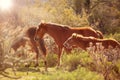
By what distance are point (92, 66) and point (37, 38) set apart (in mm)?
2997

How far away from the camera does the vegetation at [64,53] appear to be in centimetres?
741

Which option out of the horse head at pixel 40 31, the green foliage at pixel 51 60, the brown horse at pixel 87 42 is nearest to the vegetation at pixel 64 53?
the green foliage at pixel 51 60

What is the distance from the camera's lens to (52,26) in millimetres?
11891

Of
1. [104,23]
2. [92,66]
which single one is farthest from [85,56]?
[104,23]

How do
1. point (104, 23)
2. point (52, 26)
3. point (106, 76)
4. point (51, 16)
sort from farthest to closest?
1. point (104, 23)
2. point (51, 16)
3. point (52, 26)
4. point (106, 76)

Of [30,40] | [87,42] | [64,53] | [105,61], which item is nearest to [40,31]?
[30,40]

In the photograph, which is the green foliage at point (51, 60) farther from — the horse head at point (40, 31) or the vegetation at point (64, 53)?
the horse head at point (40, 31)

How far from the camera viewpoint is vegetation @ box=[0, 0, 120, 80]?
24.3ft

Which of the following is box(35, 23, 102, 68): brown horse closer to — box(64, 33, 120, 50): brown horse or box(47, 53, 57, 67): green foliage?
box(47, 53, 57, 67): green foliage

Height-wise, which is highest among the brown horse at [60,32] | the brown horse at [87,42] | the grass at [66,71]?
the brown horse at [60,32]

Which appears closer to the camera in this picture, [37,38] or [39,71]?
[39,71]

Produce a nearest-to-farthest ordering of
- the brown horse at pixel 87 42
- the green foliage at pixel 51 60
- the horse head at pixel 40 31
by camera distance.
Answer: the brown horse at pixel 87 42 → the horse head at pixel 40 31 → the green foliage at pixel 51 60

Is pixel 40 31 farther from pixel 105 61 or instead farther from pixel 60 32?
pixel 105 61

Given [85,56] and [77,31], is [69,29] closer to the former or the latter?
Result: [77,31]
